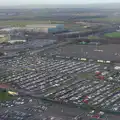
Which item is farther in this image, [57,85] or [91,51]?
[91,51]

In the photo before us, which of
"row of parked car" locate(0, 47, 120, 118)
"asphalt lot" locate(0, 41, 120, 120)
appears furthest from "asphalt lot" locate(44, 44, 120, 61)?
"row of parked car" locate(0, 47, 120, 118)

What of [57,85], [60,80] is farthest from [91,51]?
[57,85]

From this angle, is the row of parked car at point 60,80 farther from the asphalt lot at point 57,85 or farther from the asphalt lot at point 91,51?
the asphalt lot at point 91,51

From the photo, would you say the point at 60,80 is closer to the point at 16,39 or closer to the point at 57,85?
the point at 57,85

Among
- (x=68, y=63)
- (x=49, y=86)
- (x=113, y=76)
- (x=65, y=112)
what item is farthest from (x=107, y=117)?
(x=68, y=63)

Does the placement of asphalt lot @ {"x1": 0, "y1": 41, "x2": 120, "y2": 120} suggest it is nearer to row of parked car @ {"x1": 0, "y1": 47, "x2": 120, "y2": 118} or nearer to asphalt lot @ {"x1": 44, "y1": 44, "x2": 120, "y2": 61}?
row of parked car @ {"x1": 0, "y1": 47, "x2": 120, "y2": 118}

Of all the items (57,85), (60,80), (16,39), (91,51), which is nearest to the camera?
(57,85)

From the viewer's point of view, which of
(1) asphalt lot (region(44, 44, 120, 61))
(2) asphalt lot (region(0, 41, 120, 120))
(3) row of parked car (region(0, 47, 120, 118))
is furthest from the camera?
(1) asphalt lot (region(44, 44, 120, 61))

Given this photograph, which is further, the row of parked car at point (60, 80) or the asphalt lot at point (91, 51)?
the asphalt lot at point (91, 51)

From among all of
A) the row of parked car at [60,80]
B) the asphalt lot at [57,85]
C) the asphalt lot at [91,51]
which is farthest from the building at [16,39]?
the row of parked car at [60,80]

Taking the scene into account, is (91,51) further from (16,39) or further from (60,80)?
(16,39)

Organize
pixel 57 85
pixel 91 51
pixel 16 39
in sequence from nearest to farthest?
1. pixel 57 85
2. pixel 91 51
3. pixel 16 39
